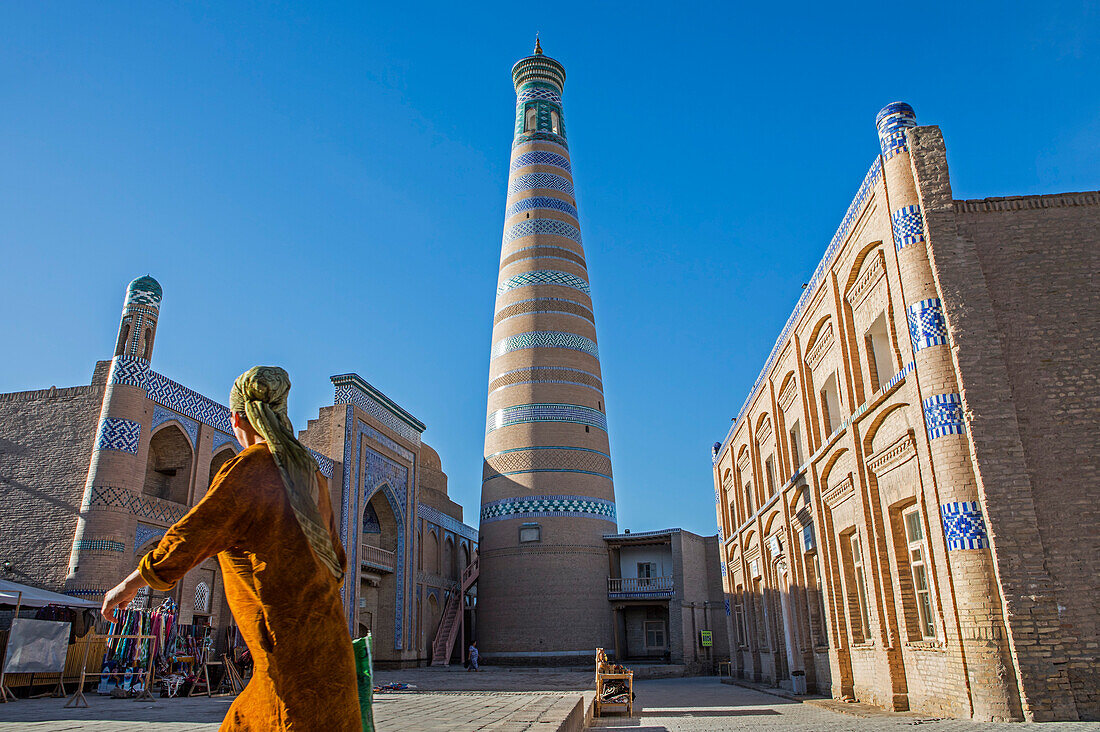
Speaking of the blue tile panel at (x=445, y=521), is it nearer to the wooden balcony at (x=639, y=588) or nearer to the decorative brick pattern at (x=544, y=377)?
the decorative brick pattern at (x=544, y=377)

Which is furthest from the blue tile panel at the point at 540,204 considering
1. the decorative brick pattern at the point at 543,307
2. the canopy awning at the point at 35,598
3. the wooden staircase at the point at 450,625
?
the canopy awning at the point at 35,598

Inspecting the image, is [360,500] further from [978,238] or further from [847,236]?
[978,238]

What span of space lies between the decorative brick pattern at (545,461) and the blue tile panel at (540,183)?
8.79 metres

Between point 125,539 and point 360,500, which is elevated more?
point 360,500

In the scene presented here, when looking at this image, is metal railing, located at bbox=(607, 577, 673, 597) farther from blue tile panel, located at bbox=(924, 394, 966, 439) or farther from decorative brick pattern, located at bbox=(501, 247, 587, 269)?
blue tile panel, located at bbox=(924, 394, 966, 439)

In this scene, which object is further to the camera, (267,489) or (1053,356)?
(1053,356)

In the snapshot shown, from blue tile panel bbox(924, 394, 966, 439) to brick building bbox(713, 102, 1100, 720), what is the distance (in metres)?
0.01

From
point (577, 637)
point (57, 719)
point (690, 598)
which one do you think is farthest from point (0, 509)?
point (690, 598)

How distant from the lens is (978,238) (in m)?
7.92

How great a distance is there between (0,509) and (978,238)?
50.1ft

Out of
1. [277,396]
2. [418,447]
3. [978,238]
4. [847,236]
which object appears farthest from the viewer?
[418,447]

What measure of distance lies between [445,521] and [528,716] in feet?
72.8

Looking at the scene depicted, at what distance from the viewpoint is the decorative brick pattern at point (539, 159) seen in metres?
27.0

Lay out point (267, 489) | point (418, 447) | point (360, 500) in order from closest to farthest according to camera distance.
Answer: point (267, 489) < point (360, 500) < point (418, 447)
